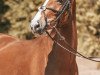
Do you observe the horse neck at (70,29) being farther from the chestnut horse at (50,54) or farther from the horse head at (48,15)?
the horse head at (48,15)

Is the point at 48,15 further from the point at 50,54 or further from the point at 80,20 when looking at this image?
the point at 80,20

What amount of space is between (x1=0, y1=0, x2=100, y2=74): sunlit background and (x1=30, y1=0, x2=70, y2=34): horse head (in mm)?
5432

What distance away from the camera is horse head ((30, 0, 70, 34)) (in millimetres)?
4207

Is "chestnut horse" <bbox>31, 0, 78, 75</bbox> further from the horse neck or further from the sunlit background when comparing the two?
the sunlit background

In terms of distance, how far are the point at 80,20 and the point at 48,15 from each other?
5643 mm

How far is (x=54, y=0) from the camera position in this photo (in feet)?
14.6

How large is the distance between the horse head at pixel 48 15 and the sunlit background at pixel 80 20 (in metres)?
5.43

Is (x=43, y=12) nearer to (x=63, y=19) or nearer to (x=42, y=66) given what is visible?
(x=63, y=19)

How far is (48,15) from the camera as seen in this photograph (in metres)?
4.38

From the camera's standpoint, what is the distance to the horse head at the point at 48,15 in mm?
4207

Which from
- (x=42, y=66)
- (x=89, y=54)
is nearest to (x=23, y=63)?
(x=42, y=66)

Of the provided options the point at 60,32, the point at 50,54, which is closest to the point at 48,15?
the point at 60,32

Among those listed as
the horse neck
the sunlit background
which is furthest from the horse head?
the sunlit background

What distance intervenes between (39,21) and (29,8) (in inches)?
234
